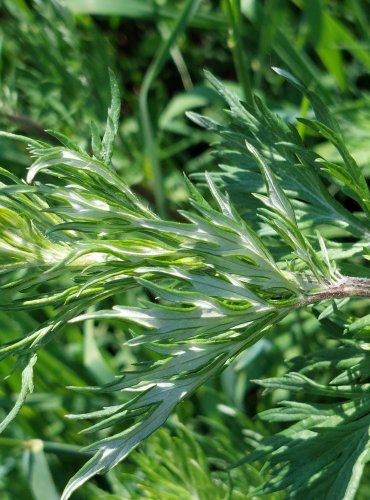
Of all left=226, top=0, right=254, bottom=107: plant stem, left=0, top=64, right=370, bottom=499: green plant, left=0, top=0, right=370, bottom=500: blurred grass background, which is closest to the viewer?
left=0, top=64, right=370, bottom=499: green plant

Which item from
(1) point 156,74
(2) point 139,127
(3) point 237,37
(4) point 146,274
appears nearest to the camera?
(4) point 146,274

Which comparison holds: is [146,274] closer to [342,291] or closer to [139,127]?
[342,291]

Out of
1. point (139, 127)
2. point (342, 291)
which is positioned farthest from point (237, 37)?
point (342, 291)

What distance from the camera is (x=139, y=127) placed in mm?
2172

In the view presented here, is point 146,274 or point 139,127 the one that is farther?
point 139,127

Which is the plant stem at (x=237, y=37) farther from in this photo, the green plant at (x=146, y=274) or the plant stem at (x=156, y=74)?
the green plant at (x=146, y=274)

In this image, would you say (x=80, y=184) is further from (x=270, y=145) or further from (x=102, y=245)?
(x=270, y=145)

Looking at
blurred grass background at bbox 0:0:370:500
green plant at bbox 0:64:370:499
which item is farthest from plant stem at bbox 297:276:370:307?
blurred grass background at bbox 0:0:370:500

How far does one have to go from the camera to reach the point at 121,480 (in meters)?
1.64

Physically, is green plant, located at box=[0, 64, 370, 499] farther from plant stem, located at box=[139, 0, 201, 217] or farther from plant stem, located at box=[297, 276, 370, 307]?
plant stem, located at box=[139, 0, 201, 217]

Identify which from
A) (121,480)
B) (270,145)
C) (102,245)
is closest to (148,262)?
(102,245)

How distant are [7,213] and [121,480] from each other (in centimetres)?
92

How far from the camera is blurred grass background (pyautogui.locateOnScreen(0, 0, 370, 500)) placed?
180cm

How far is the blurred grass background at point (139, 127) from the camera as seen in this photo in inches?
70.9
